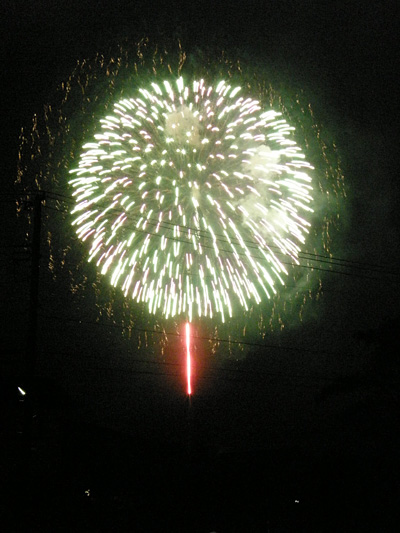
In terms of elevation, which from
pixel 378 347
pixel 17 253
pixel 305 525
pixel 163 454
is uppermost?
pixel 17 253

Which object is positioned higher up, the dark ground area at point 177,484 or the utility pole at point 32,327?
the utility pole at point 32,327

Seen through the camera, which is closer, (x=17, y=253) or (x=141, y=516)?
(x=17, y=253)

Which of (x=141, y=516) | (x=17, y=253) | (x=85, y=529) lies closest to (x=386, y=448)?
(x=141, y=516)

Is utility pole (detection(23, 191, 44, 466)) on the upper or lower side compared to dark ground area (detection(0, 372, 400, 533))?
upper

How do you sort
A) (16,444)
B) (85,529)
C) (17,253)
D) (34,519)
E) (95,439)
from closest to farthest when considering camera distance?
(17,253) → (34,519) → (85,529) → (16,444) → (95,439)

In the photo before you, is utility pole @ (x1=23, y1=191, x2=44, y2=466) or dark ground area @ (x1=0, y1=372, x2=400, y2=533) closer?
utility pole @ (x1=23, y1=191, x2=44, y2=466)

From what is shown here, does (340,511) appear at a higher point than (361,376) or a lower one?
lower

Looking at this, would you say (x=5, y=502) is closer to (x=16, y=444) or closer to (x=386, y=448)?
→ (x=16, y=444)

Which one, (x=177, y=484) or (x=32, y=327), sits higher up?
(x=32, y=327)

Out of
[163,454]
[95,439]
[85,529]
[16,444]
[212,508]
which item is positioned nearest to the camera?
[85,529]

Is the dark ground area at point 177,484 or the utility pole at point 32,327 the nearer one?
the utility pole at point 32,327

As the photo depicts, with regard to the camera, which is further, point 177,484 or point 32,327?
point 177,484
